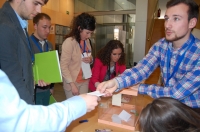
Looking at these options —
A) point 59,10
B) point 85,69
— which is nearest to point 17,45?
point 85,69

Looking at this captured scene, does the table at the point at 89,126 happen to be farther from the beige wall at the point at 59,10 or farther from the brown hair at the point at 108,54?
the beige wall at the point at 59,10

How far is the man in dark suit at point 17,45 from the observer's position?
1.06 metres

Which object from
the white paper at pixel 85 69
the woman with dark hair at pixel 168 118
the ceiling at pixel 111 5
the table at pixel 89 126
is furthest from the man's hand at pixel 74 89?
the ceiling at pixel 111 5

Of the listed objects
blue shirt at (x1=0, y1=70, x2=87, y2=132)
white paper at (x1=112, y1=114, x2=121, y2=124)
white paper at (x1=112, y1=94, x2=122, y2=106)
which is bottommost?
white paper at (x1=112, y1=114, x2=121, y2=124)

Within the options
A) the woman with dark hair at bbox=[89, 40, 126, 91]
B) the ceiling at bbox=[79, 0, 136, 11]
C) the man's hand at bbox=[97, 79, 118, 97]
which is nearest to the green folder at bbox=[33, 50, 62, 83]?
the man's hand at bbox=[97, 79, 118, 97]

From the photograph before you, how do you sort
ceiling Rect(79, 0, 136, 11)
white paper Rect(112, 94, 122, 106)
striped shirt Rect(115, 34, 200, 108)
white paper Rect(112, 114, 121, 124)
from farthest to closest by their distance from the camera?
ceiling Rect(79, 0, 136, 11) → white paper Rect(112, 94, 122, 106) → white paper Rect(112, 114, 121, 124) → striped shirt Rect(115, 34, 200, 108)

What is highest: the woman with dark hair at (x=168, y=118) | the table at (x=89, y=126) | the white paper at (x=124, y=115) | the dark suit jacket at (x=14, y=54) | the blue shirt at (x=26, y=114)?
the dark suit jacket at (x=14, y=54)

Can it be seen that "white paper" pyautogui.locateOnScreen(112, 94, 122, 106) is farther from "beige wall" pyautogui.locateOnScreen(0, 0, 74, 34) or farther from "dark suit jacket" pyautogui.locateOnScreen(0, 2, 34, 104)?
"beige wall" pyautogui.locateOnScreen(0, 0, 74, 34)

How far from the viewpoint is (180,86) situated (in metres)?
1.22

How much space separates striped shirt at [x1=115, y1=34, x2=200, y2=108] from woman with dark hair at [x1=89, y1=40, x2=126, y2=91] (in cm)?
95

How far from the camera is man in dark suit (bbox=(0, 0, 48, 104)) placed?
1.06 m

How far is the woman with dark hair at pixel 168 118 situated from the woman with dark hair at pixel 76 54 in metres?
1.37

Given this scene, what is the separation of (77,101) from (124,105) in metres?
1.15

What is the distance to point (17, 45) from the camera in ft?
3.76
